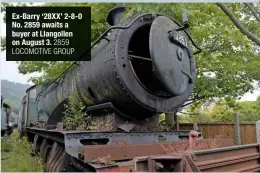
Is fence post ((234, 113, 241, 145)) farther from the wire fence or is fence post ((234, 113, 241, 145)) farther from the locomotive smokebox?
the locomotive smokebox

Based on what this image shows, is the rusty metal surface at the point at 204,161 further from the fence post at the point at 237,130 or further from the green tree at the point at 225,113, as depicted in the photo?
the green tree at the point at 225,113

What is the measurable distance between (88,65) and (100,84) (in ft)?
2.20

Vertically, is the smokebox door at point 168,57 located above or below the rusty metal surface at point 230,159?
above

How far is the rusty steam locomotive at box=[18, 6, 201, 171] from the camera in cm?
413

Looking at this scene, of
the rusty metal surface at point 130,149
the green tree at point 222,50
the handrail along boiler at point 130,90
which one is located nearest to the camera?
the rusty metal surface at point 130,149

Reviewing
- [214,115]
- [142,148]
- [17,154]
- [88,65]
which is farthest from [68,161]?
[214,115]

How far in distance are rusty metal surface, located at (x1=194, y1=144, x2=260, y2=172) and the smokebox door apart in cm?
117

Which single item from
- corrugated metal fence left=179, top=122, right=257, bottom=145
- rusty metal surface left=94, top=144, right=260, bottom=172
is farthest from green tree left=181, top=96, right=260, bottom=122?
rusty metal surface left=94, top=144, right=260, bottom=172

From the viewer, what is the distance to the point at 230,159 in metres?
3.42

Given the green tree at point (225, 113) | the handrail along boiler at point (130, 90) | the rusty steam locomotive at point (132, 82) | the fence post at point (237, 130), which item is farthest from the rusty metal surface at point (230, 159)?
the green tree at point (225, 113)

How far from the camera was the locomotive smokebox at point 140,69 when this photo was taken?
4.21 meters

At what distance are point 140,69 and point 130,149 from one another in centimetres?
166

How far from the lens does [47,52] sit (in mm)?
5355

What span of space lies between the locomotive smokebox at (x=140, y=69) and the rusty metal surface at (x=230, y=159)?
118 cm
